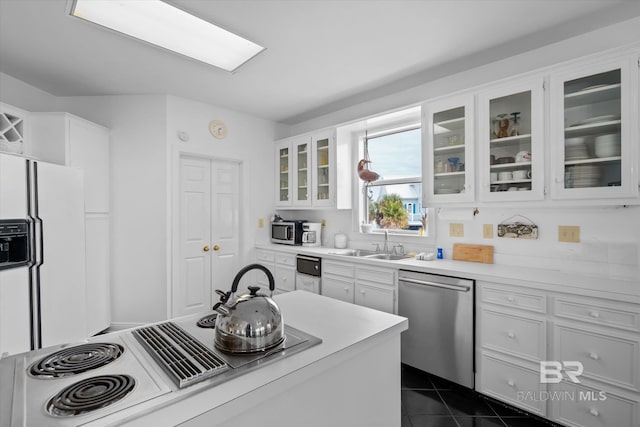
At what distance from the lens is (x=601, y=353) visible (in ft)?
5.78

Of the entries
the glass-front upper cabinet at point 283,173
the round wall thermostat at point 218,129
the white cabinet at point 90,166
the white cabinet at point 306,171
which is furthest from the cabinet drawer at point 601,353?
the white cabinet at point 90,166

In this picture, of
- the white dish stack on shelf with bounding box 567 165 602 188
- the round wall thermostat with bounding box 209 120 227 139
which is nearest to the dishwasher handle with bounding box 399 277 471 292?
the white dish stack on shelf with bounding box 567 165 602 188

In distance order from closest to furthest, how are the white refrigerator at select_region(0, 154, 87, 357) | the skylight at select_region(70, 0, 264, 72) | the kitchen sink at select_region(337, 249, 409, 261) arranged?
the skylight at select_region(70, 0, 264, 72)
the white refrigerator at select_region(0, 154, 87, 357)
the kitchen sink at select_region(337, 249, 409, 261)

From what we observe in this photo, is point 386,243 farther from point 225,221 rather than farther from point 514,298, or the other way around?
point 225,221

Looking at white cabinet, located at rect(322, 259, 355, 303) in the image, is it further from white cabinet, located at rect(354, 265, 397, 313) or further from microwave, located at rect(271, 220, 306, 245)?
microwave, located at rect(271, 220, 306, 245)

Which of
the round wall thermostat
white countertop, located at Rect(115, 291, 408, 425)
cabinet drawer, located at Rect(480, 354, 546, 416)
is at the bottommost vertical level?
cabinet drawer, located at Rect(480, 354, 546, 416)

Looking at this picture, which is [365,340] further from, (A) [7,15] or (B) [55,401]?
(A) [7,15]

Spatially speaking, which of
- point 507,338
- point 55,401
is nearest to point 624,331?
point 507,338

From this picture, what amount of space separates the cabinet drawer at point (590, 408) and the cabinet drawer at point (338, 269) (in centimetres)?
169

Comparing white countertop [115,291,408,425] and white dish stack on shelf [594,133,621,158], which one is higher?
white dish stack on shelf [594,133,621,158]

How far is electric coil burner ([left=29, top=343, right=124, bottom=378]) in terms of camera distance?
91 centimetres

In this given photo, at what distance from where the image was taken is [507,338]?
2096mm

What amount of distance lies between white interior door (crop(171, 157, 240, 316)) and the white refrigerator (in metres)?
0.97

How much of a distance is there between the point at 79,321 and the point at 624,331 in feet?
13.1
